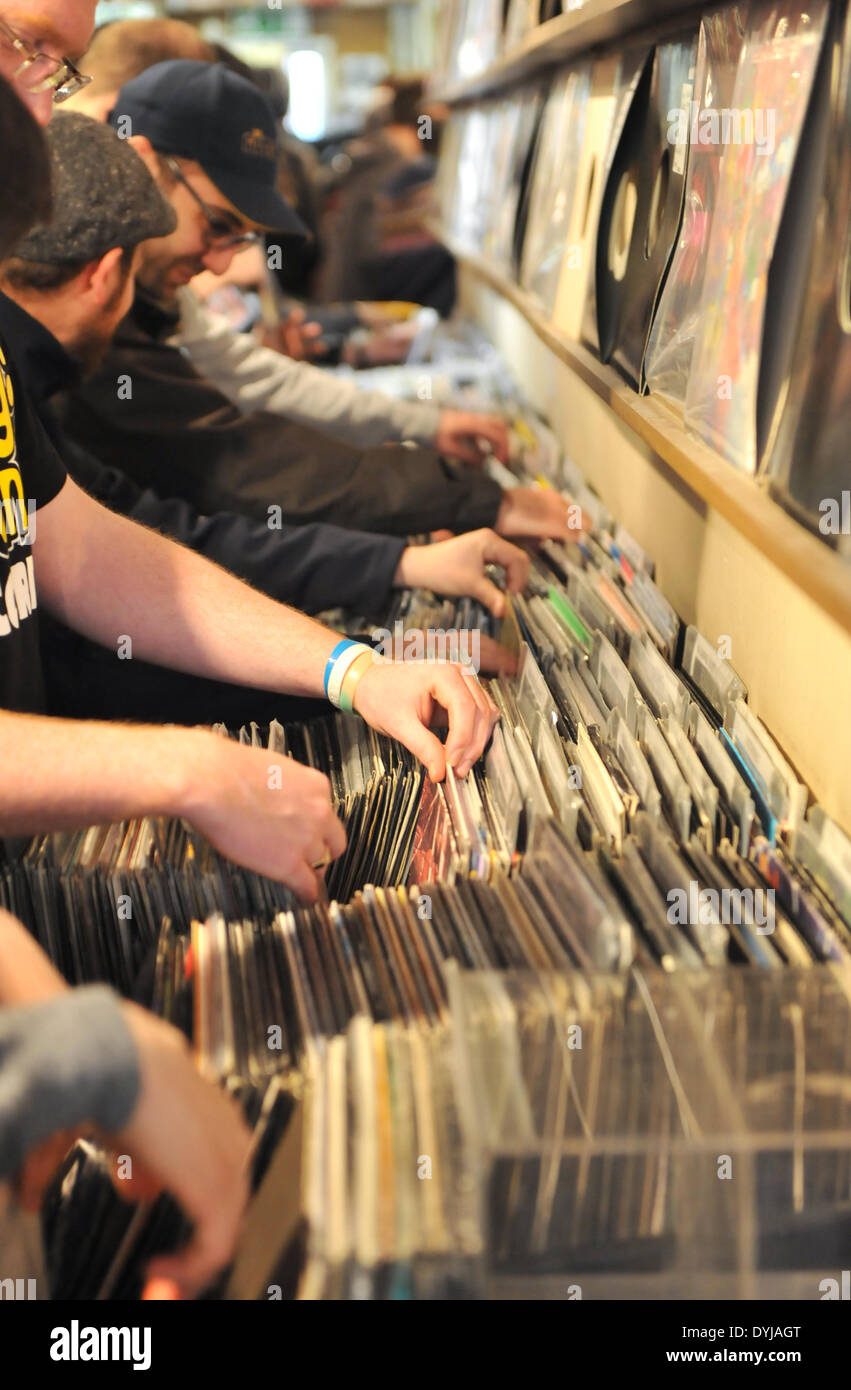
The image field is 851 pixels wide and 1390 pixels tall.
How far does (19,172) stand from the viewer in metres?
0.94

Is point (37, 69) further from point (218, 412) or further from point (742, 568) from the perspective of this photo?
point (742, 568)

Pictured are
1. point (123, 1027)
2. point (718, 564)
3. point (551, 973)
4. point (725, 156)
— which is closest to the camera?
point (123, 1027)

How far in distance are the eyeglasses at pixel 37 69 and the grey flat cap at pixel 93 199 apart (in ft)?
0.50

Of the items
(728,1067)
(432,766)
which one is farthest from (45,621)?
(728,1067)

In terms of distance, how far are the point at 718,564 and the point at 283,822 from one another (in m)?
0.67

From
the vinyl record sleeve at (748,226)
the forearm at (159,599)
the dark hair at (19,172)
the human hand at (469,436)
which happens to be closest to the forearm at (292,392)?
the human hand at (469,436)

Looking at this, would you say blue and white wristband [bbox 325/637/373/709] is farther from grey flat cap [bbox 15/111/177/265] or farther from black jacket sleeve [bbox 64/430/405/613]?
grey flat cap [bbox 15/111/177/265]

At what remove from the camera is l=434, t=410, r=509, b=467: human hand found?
7.97ft

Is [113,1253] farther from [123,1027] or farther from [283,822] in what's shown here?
[283,822]

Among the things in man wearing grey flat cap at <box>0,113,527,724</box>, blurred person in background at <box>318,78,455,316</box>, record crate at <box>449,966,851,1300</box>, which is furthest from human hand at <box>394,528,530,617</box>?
blurred person in background at <box>318,78,455,316</box>

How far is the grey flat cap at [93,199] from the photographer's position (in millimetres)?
1521

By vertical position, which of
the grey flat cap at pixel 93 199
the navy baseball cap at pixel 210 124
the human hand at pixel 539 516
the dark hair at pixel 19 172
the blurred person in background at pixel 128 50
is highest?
the blurred person in background at pixel 128 50

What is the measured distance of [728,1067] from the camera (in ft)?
2.33

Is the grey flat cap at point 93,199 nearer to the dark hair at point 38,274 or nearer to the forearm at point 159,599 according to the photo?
the dark hair at point 38,274
